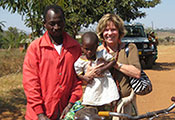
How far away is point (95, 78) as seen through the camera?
2180mm

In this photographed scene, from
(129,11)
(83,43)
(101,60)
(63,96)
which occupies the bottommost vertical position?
(63,96)

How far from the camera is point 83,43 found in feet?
7.07

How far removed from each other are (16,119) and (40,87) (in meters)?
3.70

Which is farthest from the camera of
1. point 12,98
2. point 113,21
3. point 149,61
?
point 149,61

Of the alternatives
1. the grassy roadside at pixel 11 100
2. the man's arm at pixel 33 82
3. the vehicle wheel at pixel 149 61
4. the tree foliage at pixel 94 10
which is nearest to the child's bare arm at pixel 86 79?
the man's arm at pixel 33 82

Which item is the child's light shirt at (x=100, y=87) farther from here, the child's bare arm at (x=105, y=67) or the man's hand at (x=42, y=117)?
the man's hand at (x=42, y=117)

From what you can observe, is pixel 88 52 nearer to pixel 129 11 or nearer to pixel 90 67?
pixel 90 67

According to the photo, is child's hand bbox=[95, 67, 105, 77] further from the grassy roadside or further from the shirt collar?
the grassy roadside

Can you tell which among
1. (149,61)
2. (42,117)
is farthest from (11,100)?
(149,61)

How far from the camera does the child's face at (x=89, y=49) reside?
6.97 ft

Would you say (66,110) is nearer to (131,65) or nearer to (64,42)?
(64,42)

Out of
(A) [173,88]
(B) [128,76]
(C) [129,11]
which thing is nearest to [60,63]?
(B) [128,76]

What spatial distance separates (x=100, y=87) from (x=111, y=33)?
1.74 ft

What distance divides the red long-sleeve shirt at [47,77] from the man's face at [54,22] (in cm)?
11
